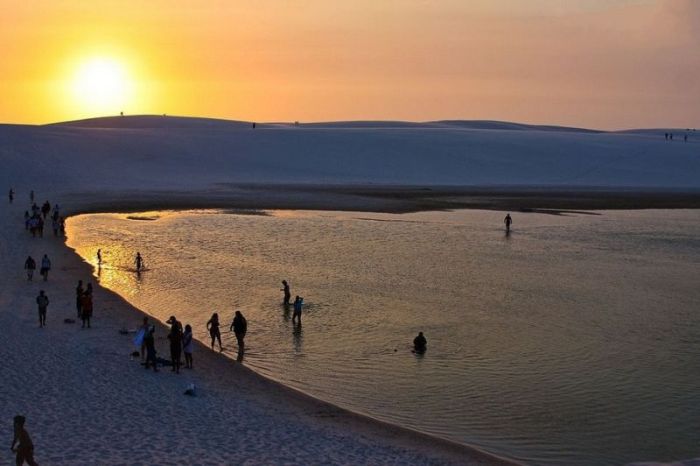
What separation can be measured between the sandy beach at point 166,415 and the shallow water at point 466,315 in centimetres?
78

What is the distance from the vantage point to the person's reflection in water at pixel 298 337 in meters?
16.7

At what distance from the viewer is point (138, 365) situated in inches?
571

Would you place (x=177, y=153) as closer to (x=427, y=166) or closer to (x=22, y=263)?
(x=427, y=166)

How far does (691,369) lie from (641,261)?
12.9 m

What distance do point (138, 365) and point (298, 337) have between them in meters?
3.84

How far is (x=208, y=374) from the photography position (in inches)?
572

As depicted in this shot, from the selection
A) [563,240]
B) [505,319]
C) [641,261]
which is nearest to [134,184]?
[563,240]

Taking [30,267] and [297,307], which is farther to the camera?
[30,267]

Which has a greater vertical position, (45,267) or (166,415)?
(45,267)

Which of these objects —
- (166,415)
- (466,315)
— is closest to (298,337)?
(466,315)

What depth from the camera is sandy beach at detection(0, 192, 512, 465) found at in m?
10.8

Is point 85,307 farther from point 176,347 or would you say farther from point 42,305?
point 176,347

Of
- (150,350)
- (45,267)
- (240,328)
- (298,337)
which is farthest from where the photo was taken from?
(45,267)

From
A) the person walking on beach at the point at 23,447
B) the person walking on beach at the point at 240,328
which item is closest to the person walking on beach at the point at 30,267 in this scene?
the person walking on beach at the point at 240,328
